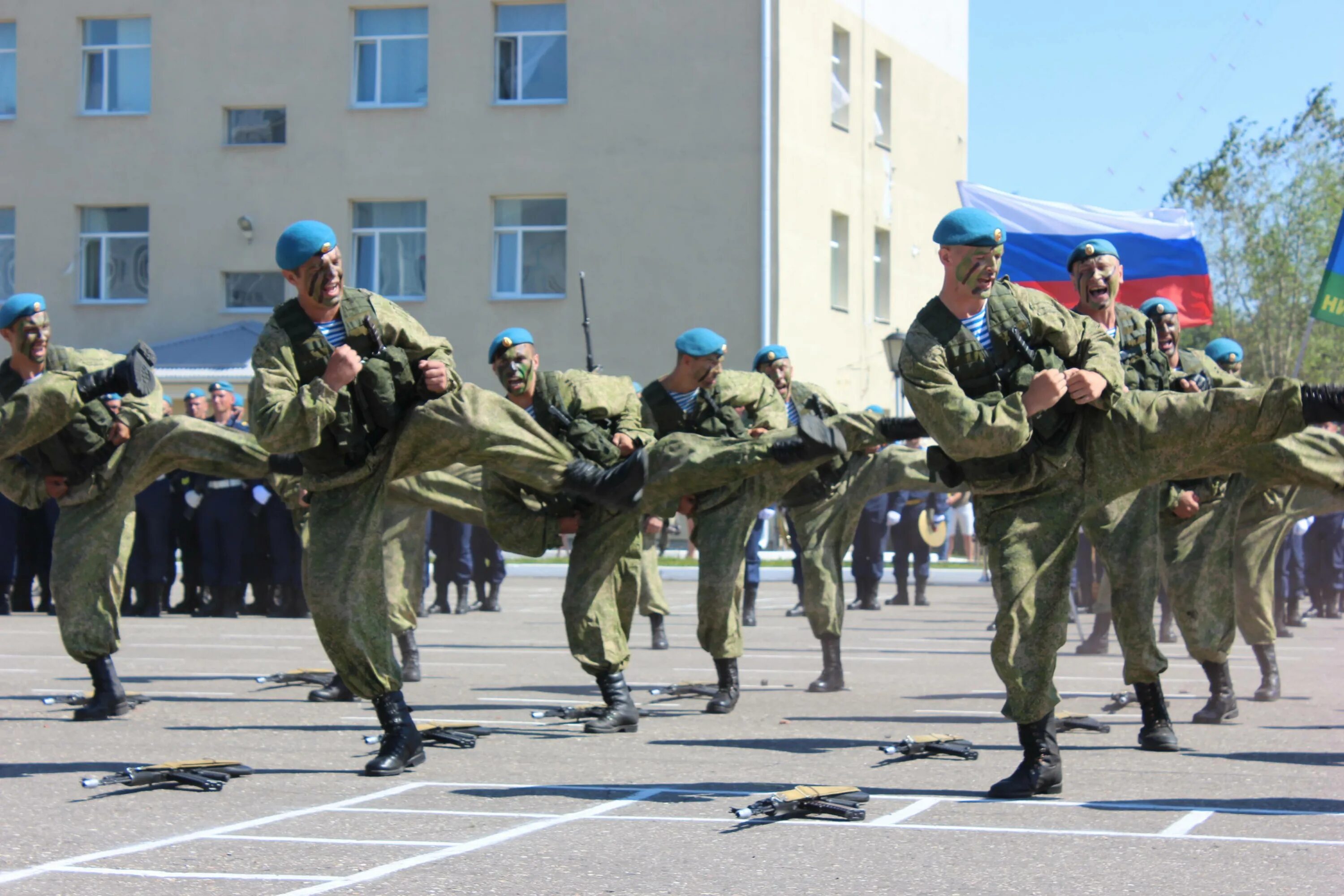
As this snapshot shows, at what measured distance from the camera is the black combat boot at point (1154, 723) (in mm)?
8078

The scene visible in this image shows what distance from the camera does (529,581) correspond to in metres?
25.1

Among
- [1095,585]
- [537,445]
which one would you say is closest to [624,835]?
[537,445]

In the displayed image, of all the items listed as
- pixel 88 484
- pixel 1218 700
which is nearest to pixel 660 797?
pixel 1218 700

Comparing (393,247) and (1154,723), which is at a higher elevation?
A: (393,247)

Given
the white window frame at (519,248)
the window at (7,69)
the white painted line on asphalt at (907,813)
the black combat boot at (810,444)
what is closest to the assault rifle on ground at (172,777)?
the white painted line on asphalt at (907,813)

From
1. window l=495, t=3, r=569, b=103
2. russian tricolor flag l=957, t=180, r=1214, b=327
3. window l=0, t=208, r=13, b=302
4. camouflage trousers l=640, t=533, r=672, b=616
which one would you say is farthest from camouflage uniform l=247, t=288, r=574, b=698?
window l=0, t=208, r=13, b=302

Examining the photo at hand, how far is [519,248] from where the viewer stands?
3144cm

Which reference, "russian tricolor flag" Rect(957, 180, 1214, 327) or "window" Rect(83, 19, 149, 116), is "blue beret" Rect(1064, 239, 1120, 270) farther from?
"window" Rect(83, 19, 149, 116)

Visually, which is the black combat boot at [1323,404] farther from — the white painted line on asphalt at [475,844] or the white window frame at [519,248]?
the white window frame at [519,248]

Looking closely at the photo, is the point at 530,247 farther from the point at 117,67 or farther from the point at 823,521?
the point at 823,521

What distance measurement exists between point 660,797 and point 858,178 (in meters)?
27.7

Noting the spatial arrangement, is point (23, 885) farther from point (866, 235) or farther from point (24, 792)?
point (866, 235)

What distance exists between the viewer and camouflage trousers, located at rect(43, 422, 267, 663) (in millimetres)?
9164

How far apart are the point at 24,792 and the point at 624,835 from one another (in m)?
2.62
